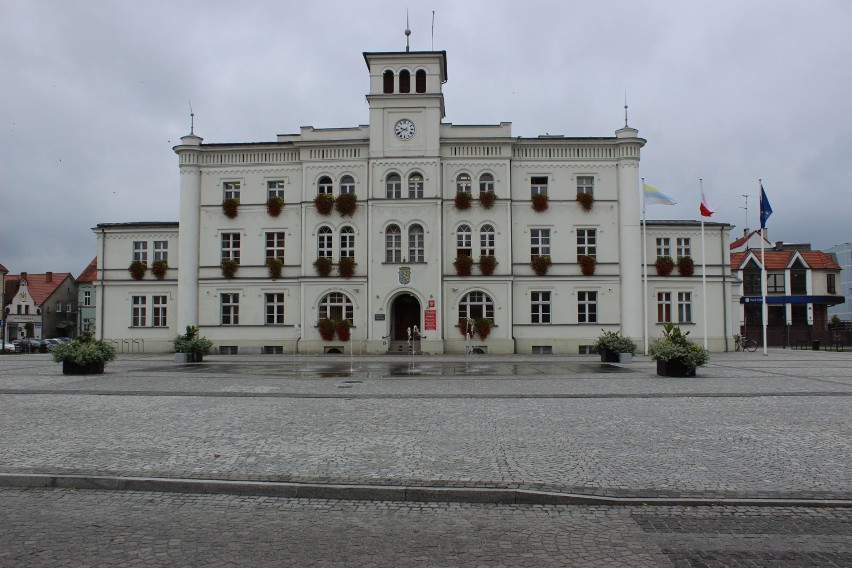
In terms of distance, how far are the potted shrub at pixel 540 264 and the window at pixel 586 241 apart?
212 centimetres

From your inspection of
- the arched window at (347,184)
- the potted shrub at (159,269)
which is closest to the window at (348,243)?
the arched window at (347,184)

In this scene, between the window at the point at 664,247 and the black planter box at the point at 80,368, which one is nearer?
the black planter box at the point at 80,368

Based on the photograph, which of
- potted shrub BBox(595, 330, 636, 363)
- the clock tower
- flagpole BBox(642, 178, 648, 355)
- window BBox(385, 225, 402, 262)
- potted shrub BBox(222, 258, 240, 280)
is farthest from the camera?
potted shrub BBox(222, 258, 240, 280)

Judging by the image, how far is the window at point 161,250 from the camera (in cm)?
4244

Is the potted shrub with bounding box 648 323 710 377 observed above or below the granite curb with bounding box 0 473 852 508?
above

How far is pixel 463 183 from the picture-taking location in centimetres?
3909

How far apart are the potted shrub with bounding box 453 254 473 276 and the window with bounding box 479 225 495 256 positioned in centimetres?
107

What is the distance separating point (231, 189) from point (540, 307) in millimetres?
20033

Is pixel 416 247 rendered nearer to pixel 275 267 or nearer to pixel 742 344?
pixel 275 267

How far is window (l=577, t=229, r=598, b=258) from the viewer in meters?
39.5

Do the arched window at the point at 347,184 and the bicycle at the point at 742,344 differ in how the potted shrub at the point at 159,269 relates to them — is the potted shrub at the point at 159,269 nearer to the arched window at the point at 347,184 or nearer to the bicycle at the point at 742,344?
the arched window at the point at 347,184

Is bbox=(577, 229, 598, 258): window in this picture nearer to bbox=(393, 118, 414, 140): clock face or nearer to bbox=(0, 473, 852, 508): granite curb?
bbox=(393, 118, 414, 140): clock face

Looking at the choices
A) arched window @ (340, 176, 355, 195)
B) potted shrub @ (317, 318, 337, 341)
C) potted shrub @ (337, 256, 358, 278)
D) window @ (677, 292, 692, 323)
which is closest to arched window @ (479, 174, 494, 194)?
arched window @ (340, 176, 355, 195)

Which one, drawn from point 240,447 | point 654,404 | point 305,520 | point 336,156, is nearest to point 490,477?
point 305,520
